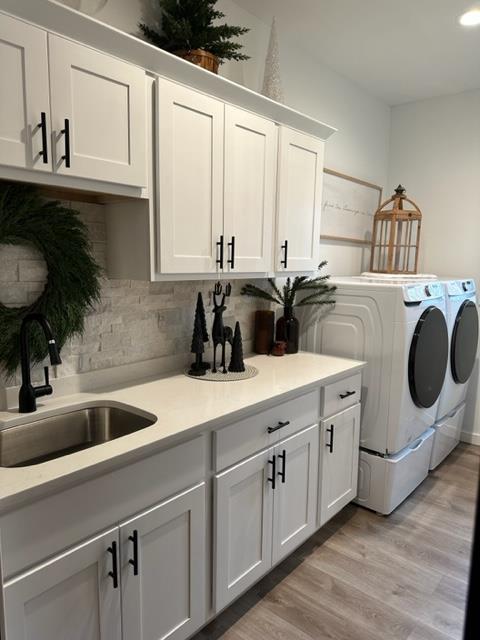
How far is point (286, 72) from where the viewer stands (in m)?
2.61

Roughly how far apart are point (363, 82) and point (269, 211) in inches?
70.1

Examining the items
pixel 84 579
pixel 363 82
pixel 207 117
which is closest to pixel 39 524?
pixel 84 579

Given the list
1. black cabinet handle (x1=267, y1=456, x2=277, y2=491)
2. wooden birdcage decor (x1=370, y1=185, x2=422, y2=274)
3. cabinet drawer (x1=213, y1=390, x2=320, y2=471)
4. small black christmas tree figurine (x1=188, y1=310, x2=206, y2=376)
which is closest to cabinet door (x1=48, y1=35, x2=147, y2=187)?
small black christmas tree figurine (x1=188, y1=310, x2=206, y2=376)

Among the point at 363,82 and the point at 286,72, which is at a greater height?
the point at 363,82

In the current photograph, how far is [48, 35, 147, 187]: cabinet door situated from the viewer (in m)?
1.28

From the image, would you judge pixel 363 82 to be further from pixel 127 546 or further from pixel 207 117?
pixel 127 546

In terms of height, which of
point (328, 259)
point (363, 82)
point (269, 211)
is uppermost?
point (363, 82)

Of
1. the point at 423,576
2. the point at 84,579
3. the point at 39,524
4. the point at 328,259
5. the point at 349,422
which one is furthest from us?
the point at 328,259

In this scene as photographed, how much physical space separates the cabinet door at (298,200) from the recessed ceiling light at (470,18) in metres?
0.96

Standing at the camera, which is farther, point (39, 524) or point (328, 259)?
point (328, 259)

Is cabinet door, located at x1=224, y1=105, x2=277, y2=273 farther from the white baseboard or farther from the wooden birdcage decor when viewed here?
the white baseboard

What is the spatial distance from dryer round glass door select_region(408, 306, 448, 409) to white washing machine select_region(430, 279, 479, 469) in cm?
18

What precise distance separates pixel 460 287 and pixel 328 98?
1548mm

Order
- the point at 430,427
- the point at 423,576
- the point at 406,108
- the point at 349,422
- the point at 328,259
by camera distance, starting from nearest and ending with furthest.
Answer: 1. the point at 423,576
2. the point at 349,422
3. the point at 430,427
4. the point at 328,259
5. the point at 406,108
